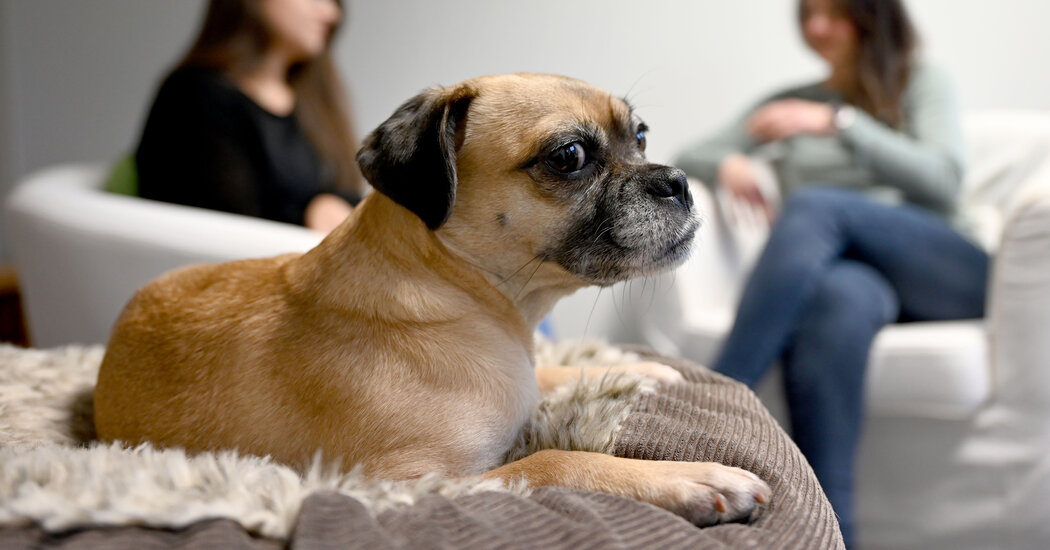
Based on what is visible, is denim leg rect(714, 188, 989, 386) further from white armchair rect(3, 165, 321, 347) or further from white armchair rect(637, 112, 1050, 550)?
white armchair rect(3, 165, 321, 347)

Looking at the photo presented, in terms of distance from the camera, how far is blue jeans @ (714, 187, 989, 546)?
6.76ft

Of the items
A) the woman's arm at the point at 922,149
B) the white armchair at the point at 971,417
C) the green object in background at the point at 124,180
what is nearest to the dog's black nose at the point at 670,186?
the white armchair at the point at 971,417

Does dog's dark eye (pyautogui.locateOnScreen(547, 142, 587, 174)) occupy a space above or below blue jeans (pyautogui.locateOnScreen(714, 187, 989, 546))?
above

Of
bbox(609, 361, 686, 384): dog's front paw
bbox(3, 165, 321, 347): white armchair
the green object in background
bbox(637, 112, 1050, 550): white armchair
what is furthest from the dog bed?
the green object in background

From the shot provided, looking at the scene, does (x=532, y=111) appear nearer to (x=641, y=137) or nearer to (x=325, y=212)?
(x=641, y=137)

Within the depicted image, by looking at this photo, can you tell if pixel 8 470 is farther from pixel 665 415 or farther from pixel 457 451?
pixel 665 415

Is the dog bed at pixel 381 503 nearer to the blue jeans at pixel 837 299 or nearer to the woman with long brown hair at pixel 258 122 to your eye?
the blue jeans at pixel 837 299

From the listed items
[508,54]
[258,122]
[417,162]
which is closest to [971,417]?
[417,162]

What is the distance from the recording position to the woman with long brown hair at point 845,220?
2094 mm

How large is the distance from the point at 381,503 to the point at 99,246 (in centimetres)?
127

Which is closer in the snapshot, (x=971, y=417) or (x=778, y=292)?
(x=971, y=417)

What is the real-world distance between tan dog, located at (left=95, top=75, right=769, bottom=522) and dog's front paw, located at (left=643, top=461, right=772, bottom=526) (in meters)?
0.02

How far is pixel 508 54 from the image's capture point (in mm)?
3604

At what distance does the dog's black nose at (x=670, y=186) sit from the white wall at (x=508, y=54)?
2307mm
